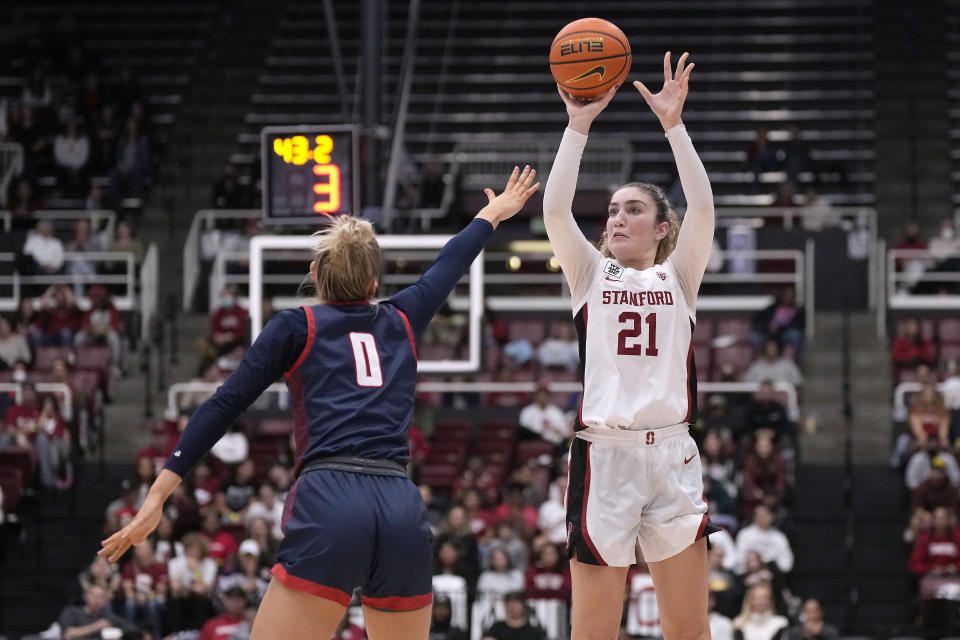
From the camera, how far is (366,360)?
4.85m

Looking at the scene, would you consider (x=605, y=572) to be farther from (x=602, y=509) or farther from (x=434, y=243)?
(x=434, y=243)

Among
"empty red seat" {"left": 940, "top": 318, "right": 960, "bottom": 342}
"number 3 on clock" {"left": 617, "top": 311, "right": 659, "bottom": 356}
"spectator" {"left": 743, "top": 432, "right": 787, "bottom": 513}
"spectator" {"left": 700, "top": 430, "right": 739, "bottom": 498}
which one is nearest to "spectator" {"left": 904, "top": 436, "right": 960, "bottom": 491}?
"spectator" {"left": 743, "top": 432, "right": 787, "bottom": 513}

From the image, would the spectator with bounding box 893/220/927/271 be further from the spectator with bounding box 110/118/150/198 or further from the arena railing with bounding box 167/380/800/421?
the spectator with bounding box 110/118/150/198

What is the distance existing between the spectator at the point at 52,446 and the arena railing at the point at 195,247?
3.97m

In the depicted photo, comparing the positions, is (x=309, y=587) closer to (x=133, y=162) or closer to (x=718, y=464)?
(x=718, y=464)

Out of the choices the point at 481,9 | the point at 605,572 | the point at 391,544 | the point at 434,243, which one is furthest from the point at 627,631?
the point at 481,9

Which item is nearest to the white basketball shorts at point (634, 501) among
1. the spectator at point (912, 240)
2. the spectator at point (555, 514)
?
the spectator at point (555, 514)

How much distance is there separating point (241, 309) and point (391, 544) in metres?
13.9

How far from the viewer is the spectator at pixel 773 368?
17391 millimetres


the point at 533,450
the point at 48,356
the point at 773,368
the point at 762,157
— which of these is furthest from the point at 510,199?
the point at 762,157

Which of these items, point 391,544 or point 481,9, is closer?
point 391,544

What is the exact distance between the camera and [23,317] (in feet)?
60.7

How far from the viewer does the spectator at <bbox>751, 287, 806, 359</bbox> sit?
59.5 ft

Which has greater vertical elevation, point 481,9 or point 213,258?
point 481,9
